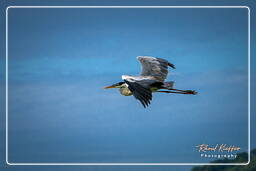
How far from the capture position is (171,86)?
390 inches

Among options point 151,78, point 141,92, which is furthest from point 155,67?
point 141,92

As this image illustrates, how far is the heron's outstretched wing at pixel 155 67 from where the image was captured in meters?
10.2

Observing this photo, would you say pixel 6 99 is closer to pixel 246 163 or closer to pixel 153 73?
pixel 153 73

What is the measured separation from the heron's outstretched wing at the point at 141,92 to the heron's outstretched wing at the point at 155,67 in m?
1.54

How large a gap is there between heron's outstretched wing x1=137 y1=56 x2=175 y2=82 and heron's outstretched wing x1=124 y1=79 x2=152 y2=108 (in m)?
1.54

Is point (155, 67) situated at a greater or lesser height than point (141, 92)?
greater

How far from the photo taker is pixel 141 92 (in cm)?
827

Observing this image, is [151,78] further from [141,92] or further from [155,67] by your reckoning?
[141,92]

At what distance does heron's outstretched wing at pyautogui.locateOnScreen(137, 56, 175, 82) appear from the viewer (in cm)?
1024

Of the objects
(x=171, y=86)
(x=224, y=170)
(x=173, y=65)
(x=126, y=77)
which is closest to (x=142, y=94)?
(x=126, y=77)

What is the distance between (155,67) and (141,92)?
2202 mm

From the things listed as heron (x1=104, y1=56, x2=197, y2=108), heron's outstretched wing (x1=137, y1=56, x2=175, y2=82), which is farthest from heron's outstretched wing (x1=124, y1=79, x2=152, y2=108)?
heron's outstretched wing (x1=137, y1=56, x2=175, y2=82)

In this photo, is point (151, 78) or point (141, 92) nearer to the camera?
point (141, 92)

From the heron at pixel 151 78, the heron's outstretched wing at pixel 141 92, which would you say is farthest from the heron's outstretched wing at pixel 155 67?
the heron's outstretched wing at pixel 141 92
